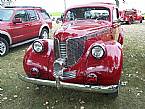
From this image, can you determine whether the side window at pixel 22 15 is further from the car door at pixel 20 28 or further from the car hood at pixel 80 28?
the car hood at pixel 80 28

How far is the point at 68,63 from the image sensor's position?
539 centimetres

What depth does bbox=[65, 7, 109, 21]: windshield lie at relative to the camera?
6914mm

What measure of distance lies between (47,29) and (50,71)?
735 cm

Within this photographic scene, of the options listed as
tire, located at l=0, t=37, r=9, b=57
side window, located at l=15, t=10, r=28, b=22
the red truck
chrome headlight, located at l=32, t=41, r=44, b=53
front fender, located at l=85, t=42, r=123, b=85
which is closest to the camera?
front fender, located at l=85, t=42, r=123, b=85

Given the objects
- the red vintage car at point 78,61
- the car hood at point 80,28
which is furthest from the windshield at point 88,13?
the red vintage car at point 78,61

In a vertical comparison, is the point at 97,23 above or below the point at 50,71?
above

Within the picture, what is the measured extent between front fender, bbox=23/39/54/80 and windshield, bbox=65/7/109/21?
154cm

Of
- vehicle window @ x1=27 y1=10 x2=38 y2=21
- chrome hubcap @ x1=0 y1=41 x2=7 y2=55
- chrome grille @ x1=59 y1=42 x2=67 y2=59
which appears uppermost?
vehicle window @ x1=27 y1=10 x2=38 y2=21

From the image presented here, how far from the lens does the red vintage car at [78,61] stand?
196 inches

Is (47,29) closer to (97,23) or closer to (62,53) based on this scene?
(97,23)

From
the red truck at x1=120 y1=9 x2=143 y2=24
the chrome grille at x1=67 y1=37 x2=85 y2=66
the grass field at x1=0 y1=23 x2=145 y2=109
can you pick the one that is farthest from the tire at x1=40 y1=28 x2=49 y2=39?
the red truck at x1=120 y1=9 x2=143 y2=24

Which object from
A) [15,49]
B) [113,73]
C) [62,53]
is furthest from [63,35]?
[15,49]

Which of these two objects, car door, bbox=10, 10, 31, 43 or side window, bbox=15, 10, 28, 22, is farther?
side window, bbox=15, 10, 28, 22

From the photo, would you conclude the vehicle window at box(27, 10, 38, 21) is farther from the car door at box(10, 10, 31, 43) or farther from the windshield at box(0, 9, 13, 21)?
the windshield at box(0, 9, 13, 21)
